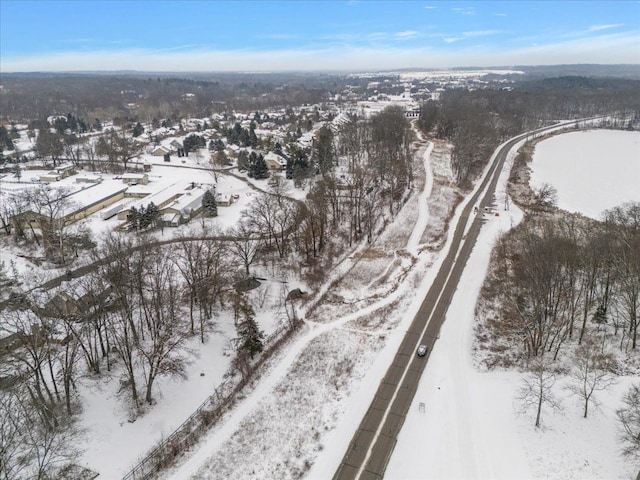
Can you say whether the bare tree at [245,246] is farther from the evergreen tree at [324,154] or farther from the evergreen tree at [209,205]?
the evergreen tree at [324,154]

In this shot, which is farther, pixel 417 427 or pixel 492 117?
pixel 492 117

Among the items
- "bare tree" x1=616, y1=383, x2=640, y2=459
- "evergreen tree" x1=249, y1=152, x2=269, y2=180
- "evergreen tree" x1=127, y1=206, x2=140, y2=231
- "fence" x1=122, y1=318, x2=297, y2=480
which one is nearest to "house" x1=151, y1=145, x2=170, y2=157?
"evergreen tree" x1=249, y1=152, x2=269, y2=180

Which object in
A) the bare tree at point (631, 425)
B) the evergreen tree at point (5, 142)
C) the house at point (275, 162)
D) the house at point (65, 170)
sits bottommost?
the bare tree at point (631, 425)

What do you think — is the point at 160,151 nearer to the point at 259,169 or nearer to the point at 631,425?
the point at 259,169

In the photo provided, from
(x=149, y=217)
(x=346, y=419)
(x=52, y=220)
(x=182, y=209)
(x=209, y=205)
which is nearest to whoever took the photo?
(x=346, y=419)

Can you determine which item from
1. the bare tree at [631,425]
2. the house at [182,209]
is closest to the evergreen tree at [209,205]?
the house at [182,209]

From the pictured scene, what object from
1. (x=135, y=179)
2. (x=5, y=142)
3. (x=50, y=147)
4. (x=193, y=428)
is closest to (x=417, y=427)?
(x=193, y=428)

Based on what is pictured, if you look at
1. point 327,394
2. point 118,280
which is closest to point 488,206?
point 327,394
